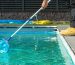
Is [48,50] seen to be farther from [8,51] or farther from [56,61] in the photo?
[56,61]

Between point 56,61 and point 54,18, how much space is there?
59.1 ft

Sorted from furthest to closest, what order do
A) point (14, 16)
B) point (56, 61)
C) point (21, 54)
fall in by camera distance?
point (14, 16) < point (21, 54) < point (56, 61)

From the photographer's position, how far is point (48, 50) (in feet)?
32.1

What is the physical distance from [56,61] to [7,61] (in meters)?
1.32

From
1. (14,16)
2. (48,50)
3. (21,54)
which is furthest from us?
(14,16)

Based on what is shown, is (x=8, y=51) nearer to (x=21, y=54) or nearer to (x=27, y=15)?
(x=21, y=54)

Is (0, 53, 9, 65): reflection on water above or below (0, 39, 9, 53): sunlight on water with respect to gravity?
below

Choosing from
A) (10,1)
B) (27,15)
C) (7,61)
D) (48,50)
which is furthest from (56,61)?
(10,1)

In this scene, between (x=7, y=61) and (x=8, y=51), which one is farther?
(x=8, y=51)

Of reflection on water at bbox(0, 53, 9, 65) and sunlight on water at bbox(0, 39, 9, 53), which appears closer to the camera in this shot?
reflection on water at bbox(0, 53, 9, 65)

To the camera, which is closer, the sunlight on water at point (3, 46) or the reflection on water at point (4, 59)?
the reflection on water at point (4, 59)

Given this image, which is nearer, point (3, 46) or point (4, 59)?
point (4, 59)

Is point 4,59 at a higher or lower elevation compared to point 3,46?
lower

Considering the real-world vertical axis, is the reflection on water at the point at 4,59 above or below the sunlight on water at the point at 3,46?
below
